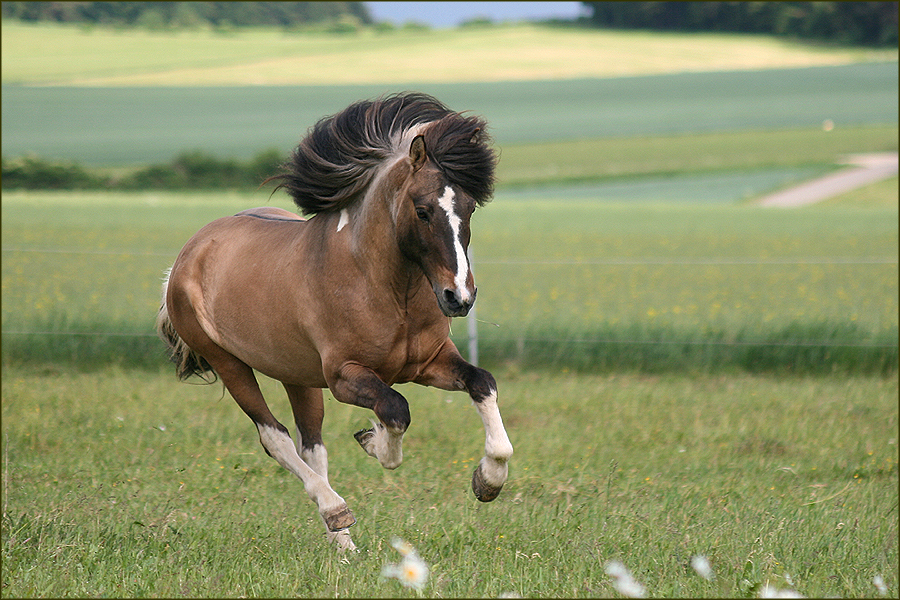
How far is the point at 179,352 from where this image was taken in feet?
18.9

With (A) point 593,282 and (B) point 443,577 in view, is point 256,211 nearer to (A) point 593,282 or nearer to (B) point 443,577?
(B) point 443,577

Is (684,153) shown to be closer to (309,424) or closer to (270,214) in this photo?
(270,214)

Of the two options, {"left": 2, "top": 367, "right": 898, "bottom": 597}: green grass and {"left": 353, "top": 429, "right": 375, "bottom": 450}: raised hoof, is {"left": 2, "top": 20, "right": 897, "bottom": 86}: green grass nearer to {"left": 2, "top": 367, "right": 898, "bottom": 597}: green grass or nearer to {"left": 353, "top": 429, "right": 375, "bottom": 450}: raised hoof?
{"left": 2, "top": 367, "right": 898, "bottom": 597}: green grass

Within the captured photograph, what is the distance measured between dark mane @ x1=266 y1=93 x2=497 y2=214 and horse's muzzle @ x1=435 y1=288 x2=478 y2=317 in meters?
0.60

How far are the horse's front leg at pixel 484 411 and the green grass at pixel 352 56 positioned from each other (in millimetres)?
33734

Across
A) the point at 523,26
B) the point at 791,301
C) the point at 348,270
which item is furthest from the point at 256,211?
the point at 523,26

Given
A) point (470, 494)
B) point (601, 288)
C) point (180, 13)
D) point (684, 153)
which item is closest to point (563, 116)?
point (684, 153)

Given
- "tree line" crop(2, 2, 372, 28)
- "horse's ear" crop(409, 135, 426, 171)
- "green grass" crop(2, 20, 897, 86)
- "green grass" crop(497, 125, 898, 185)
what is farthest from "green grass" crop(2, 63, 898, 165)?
"horse's ear" crop(409, 135, 426, 171)

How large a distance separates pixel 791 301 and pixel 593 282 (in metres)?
3.38

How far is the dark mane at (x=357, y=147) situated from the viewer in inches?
168

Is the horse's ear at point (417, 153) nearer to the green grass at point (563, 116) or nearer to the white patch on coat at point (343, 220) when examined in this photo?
the white patch on coat at point (343, 220)

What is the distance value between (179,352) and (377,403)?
2149mm

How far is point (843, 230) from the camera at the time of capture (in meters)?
22.1

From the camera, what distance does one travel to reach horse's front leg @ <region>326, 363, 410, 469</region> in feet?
13.3
